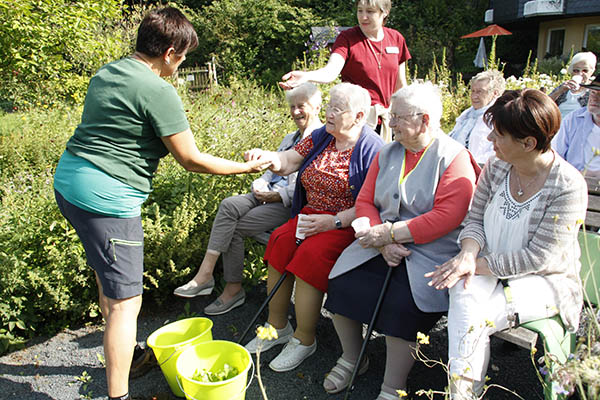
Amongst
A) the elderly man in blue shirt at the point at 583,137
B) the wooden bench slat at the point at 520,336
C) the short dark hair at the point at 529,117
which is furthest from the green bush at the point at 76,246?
the elderly man in blue shirt at the point at 583,137

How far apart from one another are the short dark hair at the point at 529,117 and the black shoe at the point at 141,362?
7.58ft

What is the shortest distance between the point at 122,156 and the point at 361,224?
1278 millimetres

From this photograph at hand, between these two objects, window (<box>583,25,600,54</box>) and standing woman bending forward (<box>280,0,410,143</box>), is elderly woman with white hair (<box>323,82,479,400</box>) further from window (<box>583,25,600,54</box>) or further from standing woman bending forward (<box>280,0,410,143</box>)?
window (<box>583,25,600,54</box>)

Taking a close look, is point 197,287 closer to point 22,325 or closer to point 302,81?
point 22,325

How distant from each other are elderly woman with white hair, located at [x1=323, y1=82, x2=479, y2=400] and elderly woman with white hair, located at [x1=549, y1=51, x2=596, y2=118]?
2209mm

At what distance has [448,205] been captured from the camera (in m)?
2.53

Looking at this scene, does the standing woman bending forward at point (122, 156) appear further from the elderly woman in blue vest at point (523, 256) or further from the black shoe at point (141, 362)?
the elderly woman in blue vest at point (523, 256)

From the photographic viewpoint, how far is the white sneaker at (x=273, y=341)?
3.09 meters

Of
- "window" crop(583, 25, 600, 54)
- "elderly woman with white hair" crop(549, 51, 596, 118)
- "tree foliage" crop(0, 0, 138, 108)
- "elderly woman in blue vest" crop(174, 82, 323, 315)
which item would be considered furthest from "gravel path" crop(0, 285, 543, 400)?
"window" crop(583, 25, 600, 54)

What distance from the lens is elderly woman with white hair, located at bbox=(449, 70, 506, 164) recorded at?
13.7ft

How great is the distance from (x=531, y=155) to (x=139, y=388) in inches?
94.7

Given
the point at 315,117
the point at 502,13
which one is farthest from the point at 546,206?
the point at 502,13

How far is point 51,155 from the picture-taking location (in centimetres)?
570

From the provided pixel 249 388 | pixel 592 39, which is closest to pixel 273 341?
pixel 249 388
